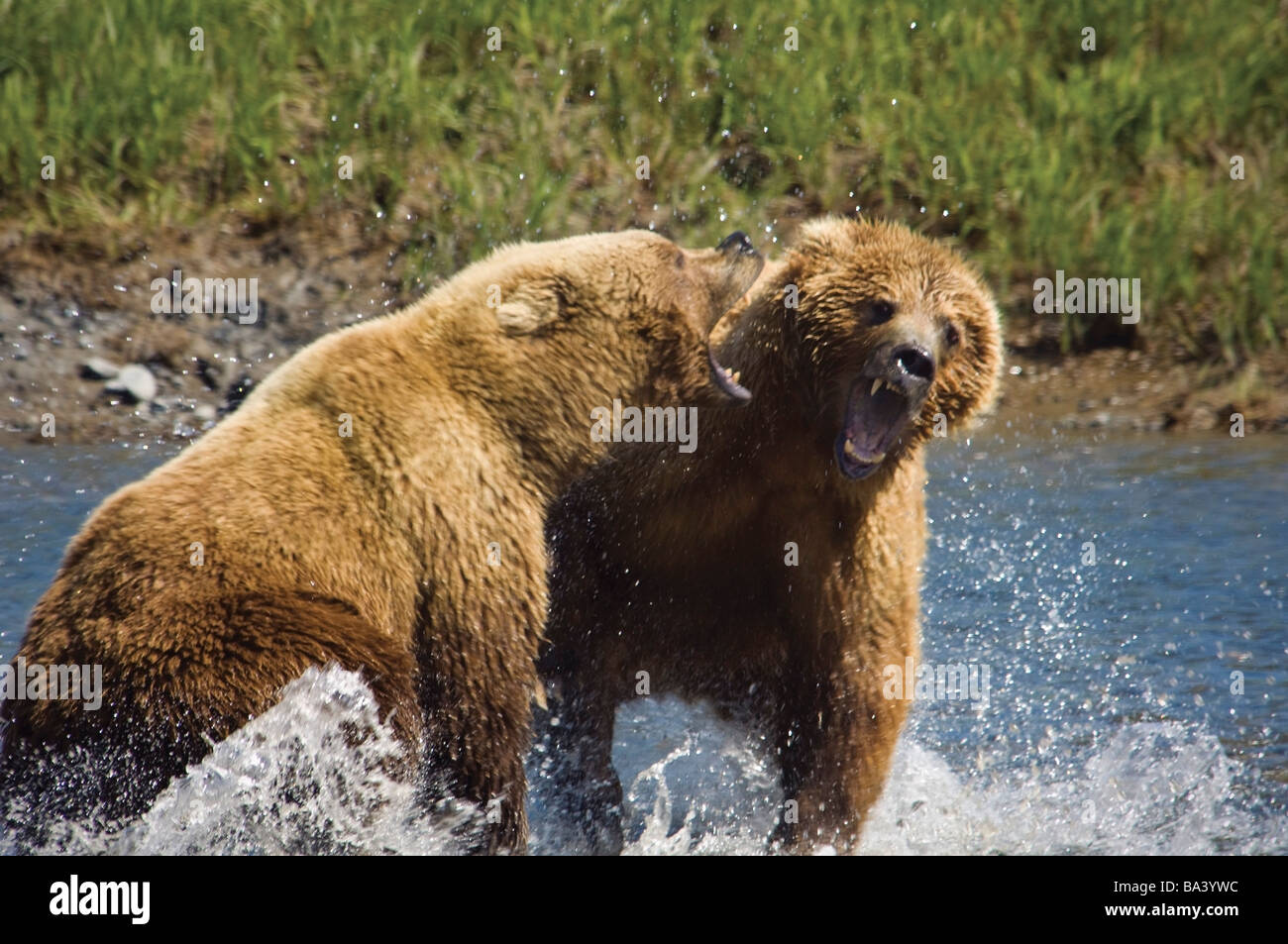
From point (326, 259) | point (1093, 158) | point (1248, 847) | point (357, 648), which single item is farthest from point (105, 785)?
point (1093, 158)

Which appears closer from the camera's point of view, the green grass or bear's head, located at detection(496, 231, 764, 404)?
bear's head, located at detection(496, 231, 764, 404)

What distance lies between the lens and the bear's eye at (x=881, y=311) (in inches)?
163

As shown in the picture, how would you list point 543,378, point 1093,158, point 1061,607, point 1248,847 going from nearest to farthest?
1. point 543,378
2. point 1248,847
3. point 1061,607
4. point 1093,158

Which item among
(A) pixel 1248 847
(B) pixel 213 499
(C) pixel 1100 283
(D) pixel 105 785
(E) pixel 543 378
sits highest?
(C) pixel 1100 283

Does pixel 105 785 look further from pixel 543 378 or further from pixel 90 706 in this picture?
pixel 543 378

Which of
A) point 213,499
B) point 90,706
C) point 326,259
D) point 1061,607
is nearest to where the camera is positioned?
point 90,706

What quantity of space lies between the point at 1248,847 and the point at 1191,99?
22.2 ft

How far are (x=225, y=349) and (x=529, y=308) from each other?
16.4 ft

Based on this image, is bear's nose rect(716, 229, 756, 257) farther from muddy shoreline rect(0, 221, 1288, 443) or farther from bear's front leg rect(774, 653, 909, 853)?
muddy shoreline rect(0, 221, 1288, 443)

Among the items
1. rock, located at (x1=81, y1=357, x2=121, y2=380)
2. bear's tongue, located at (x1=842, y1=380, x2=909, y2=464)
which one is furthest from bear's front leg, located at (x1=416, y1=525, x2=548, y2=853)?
rock, located at (x1=81, y1=357, x2=121, y2=380)

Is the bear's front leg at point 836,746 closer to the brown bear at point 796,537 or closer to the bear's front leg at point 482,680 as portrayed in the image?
the brown bear at point 796,537

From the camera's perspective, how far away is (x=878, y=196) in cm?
977

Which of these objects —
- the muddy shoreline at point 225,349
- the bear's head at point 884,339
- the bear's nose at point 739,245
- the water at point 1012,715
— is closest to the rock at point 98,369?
the muddy shoreline at point 225,349

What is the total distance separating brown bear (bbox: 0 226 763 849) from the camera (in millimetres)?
3432
